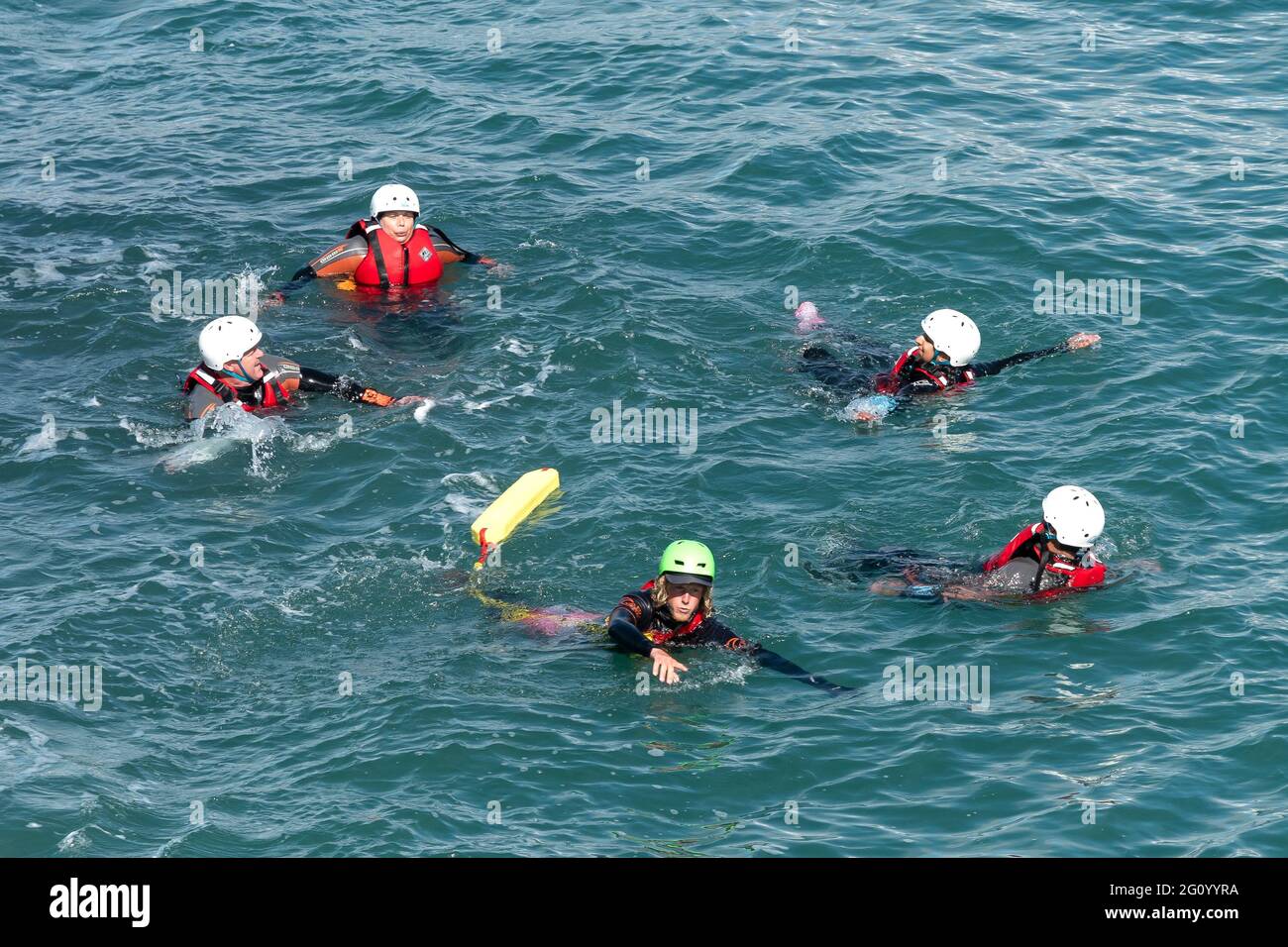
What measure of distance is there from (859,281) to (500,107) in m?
8.93

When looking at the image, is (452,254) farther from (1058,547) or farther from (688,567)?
(1058,547)

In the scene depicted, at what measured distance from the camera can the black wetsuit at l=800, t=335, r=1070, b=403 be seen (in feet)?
62.2

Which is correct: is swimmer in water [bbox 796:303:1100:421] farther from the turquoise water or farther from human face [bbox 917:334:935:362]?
the turquoise water

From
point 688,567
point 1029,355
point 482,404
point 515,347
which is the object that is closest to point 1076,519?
point 688,567

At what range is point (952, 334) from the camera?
18.9 m

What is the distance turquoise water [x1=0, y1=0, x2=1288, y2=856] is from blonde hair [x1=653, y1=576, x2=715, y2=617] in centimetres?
50

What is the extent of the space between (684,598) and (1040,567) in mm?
3727

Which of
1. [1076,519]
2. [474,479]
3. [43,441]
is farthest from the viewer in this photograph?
[43,441]

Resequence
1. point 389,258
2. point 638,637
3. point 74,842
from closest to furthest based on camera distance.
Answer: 1. point 74,842
2. point 638,637
3. point 389,258

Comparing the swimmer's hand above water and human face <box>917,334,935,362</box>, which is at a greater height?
human face <box>917,334,935,362</box>

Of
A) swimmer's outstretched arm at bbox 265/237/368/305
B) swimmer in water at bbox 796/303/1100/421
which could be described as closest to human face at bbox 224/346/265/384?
swimmer's outstretched arm at bbox 265/237/368/305

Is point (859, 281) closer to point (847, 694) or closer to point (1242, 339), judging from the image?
point (1242, 339)

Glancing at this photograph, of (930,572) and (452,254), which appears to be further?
(452,254)

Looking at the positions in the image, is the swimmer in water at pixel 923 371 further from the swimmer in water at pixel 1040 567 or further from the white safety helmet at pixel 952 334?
the swimmer in water at pixel 1040 567
